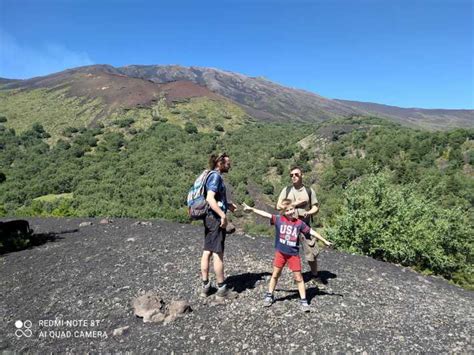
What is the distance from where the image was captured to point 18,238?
961 cm

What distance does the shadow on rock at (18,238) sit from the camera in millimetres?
9383

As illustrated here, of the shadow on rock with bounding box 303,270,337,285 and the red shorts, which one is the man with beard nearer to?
the red shorts

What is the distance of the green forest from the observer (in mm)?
10523

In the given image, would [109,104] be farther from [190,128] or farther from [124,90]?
[190,128]

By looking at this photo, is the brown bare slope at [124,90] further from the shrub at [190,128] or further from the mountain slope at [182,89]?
the shrub at [190,128]

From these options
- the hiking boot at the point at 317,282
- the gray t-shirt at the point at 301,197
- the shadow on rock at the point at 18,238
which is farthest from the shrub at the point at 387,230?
the shadow on rock at the point at 18,238

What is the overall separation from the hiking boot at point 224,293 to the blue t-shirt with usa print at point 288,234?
107cm

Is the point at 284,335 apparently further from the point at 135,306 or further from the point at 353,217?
the point at 353,217

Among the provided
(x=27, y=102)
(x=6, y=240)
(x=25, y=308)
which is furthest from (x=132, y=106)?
(x=25, y=308)

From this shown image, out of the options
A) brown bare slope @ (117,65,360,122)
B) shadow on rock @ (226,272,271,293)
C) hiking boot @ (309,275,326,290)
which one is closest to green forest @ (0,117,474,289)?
hiking boot @ (309,275,326,290)

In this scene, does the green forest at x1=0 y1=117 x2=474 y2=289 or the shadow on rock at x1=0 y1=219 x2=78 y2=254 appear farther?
the green forest at x1=0 y1=117 x2=474 y2=289

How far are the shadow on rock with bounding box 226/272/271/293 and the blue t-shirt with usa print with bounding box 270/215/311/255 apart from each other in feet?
4.17

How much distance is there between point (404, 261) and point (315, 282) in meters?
4.67

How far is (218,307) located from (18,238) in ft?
22.7
